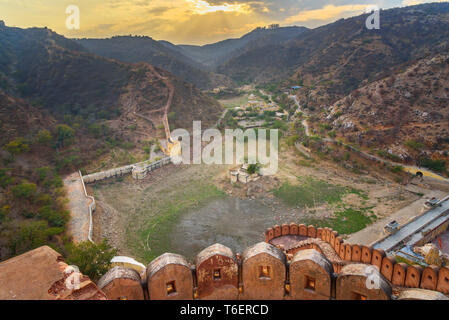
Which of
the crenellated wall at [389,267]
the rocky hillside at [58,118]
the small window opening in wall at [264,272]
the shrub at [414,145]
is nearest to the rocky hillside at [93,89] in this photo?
the rocky hillside at [58,118]

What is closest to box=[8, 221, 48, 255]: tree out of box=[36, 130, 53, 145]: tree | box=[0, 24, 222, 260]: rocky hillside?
box=[0, 24, 222, 260]: rocky hillside

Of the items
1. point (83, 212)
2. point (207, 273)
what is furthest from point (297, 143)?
point (207, 273)

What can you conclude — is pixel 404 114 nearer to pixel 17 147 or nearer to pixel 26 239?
pixel 26 239

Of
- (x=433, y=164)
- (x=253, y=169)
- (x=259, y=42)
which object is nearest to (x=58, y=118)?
(x=253, y=169)

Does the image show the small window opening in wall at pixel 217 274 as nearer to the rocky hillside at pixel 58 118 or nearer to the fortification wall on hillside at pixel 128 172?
the rocky hillside at pixel 58 118

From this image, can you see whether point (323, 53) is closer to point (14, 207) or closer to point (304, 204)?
point (304, 204)
